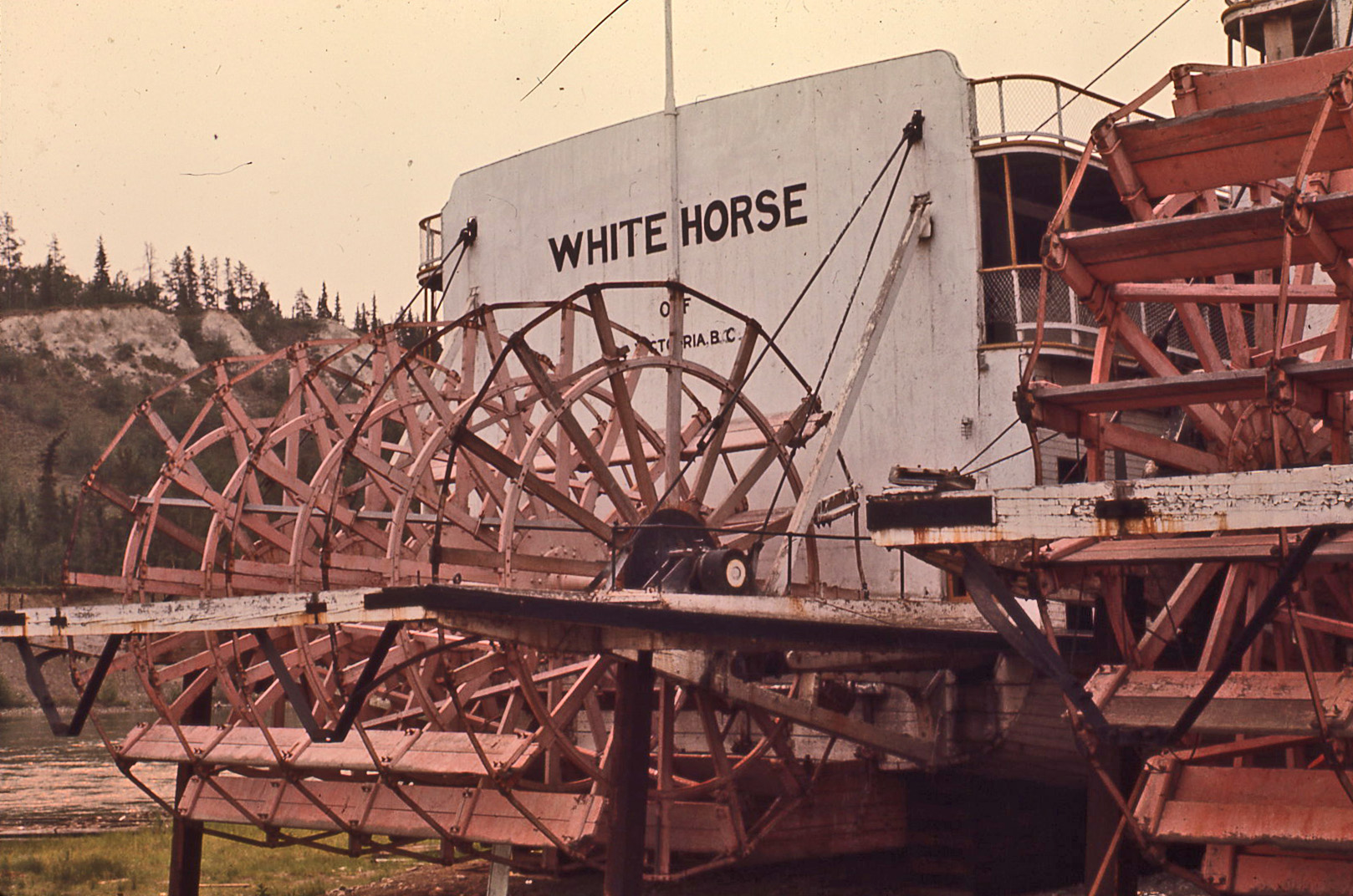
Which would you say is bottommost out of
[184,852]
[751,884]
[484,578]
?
[751,884]

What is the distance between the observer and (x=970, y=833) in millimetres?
9625

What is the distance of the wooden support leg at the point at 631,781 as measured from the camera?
704 centimetres

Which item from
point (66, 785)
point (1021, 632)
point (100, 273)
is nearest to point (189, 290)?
point (100, 273)

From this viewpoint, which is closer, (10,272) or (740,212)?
(740,212)

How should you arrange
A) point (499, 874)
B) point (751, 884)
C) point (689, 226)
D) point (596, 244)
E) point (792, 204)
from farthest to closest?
1. point (596, 244)
2. point (689, 226)
3. point (792, 204)
4. point (751, 884)
5. point (499, 874)

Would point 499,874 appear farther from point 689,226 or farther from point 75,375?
point 75,375

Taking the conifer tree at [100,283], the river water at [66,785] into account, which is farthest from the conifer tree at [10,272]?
the river water at [66,785]

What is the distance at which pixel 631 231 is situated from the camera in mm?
11562

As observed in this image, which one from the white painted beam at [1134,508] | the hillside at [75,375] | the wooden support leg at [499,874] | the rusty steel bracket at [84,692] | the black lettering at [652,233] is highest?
the hillside at [75,375]

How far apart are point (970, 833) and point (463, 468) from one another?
372 centimetres

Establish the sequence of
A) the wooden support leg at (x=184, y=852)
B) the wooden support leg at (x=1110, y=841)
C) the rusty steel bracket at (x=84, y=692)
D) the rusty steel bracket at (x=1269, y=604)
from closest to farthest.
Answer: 1. the rusty steel bracket at (x=1269, y=604)
2. the wooden support leg at (x=1110, y=841)
3. the rusty steel bracket at (x=84, y=692)
4. the wooden support leg at (x=184, y=852)

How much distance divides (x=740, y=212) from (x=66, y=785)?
401 inches

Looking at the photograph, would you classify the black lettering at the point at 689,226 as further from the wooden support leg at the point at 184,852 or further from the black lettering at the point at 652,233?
the wooden support leg at the point at 184,852

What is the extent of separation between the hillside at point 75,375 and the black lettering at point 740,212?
35559mm
